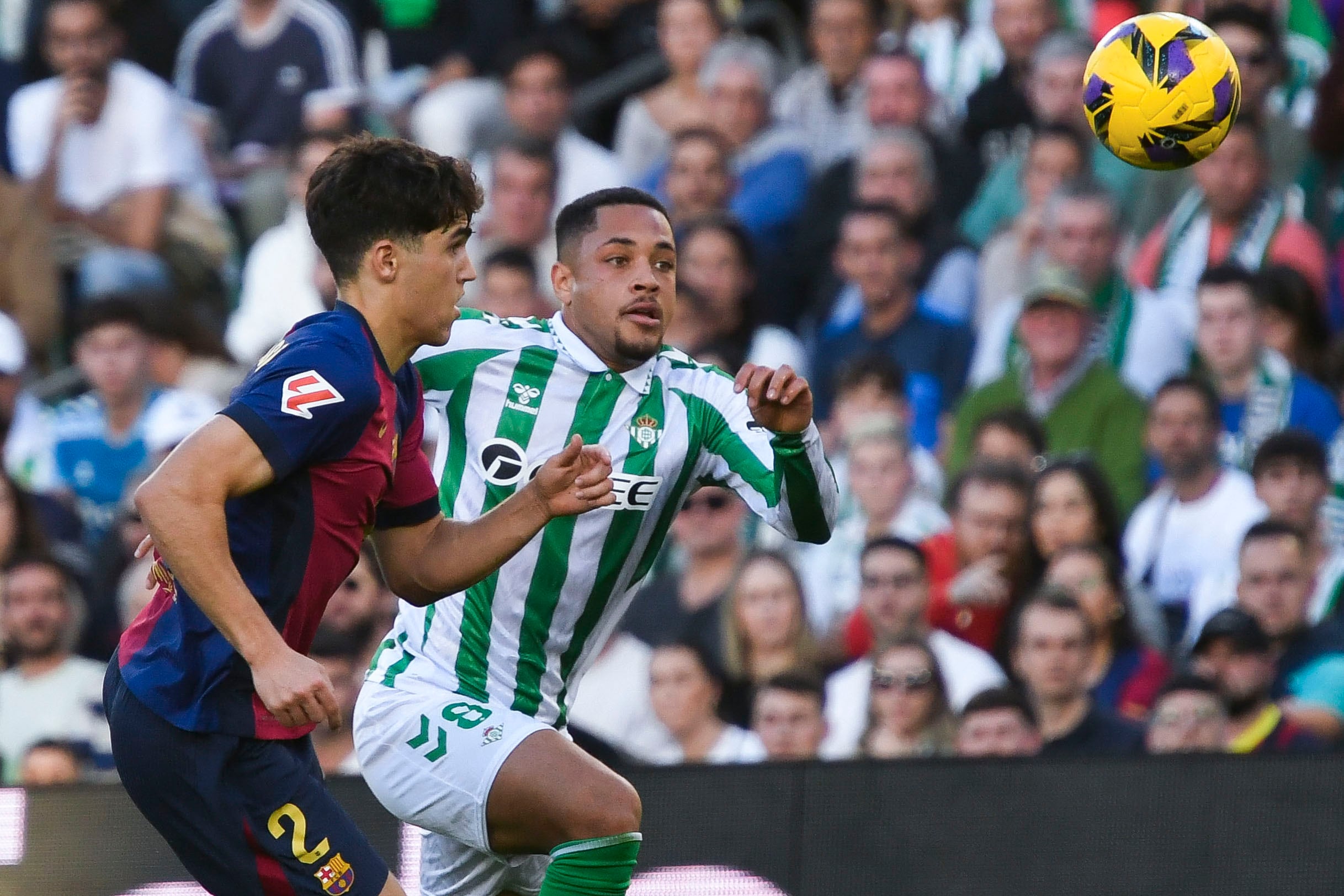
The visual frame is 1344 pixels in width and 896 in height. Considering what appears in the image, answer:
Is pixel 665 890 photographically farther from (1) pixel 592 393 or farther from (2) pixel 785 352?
(2) pixel 785 352

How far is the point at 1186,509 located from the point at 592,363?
3.45 m

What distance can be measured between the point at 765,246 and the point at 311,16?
273 cm

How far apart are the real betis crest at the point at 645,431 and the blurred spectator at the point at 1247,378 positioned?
362 centimetres

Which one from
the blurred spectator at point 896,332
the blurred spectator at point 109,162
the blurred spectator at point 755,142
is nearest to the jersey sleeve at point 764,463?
the blurred spectator at point 896,332

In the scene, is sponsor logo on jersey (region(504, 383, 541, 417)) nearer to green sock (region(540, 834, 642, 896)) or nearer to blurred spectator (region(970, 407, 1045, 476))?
green sock (region(540, 834, 642, 896))

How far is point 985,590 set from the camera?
303 inches

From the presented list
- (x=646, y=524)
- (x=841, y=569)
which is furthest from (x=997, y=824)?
(x=841, y=569)

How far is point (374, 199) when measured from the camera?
421cm

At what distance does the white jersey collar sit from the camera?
526cm

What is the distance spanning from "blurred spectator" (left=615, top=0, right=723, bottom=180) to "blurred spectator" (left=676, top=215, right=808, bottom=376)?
111 cm

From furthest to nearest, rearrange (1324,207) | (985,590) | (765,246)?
1. (765,246)
2. (1324,207)
3. (985,590)

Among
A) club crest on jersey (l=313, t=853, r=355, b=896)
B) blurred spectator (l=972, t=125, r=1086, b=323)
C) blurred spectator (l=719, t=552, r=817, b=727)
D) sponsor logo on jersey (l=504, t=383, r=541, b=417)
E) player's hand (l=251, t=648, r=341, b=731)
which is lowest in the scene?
blurred spectator (l=719, t=552, r=817, b=727)

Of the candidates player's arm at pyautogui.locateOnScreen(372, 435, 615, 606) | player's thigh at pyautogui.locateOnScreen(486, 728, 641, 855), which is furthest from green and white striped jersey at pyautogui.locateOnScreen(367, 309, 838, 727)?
player's arm at pyautogui.locateOnScreen(372, 435, 615, 606)

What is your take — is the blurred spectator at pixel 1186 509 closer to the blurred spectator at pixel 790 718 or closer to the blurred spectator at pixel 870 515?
the blurred spectator at pixel 870 515
